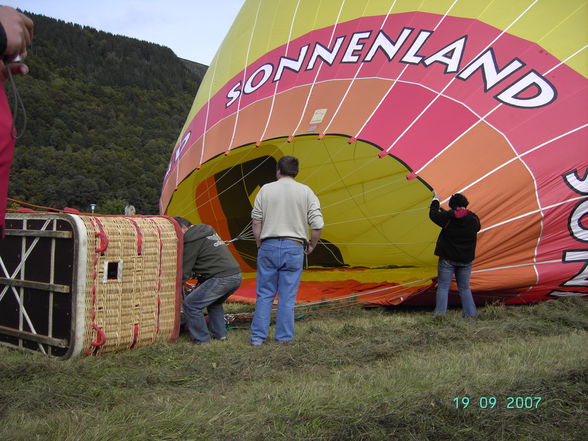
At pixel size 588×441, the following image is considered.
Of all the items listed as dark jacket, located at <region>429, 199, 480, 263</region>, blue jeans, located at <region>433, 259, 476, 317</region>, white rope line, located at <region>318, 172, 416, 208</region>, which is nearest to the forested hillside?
white rope line, located at <region>318, 172, 416, 208</region>

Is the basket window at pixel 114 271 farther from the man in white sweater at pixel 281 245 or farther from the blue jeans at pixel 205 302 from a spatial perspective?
the man in white sweater at pixel 281 245

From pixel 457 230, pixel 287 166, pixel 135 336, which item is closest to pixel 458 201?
pixel 457 230

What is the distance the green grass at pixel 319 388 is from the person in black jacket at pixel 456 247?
683 mm

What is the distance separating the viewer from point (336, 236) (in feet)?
21.4

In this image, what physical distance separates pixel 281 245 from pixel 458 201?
1.40 m

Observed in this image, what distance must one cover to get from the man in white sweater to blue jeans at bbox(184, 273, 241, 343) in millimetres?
221

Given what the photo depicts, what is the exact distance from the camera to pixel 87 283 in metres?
2.91

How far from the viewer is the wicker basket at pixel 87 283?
2.90 metres

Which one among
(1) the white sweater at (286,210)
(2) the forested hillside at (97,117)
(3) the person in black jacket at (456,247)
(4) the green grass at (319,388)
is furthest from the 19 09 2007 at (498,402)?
(2) the forested hillside at (97,117)

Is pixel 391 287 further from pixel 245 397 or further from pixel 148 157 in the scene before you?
pixel 148 157

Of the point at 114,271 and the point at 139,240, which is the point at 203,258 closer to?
the point at 139,240

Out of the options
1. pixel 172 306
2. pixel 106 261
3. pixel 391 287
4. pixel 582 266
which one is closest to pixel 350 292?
Answer: pixel 391 287

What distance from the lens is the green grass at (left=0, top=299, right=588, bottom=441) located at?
5.72 feet

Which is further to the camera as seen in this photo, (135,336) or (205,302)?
(205,302)
